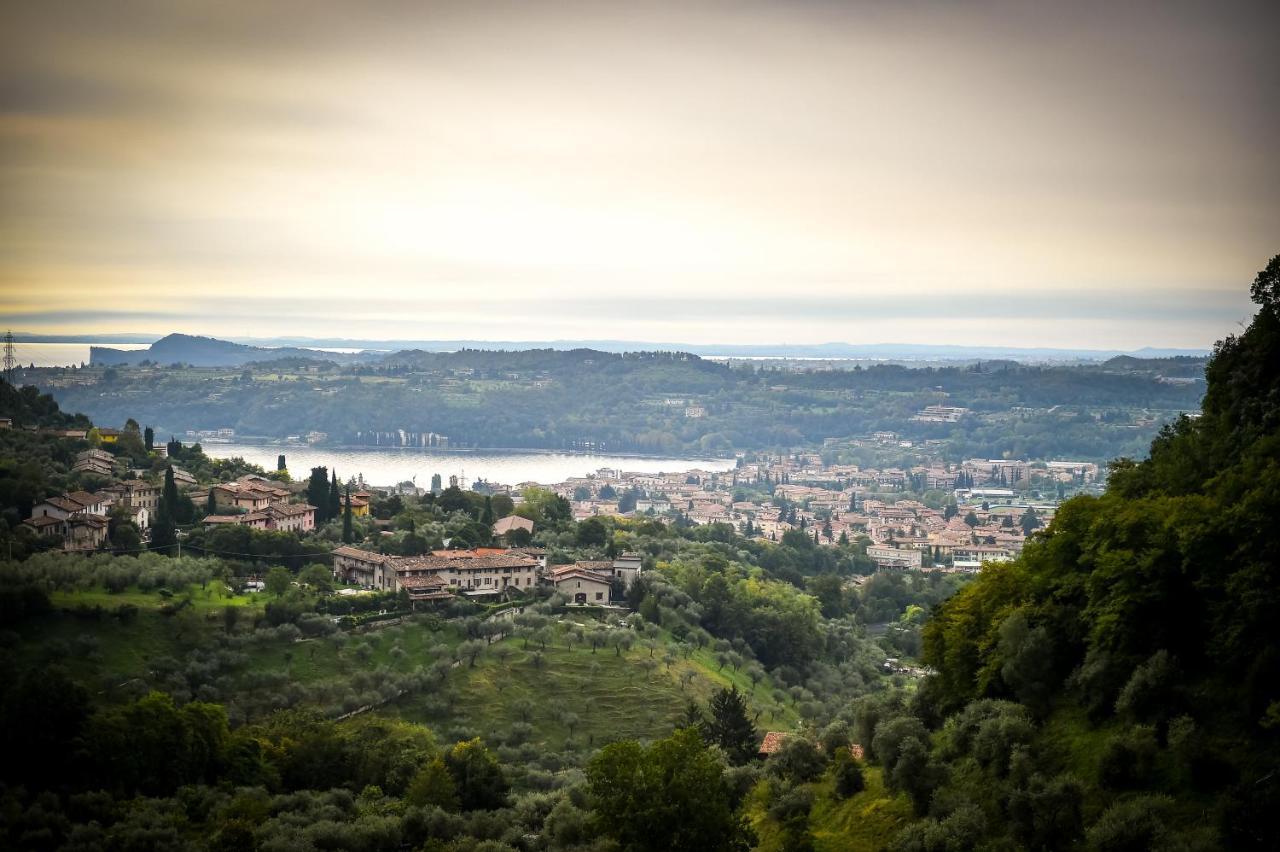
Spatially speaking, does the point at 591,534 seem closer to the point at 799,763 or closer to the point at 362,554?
the point at 362,554

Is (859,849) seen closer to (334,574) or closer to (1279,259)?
(1279,259)

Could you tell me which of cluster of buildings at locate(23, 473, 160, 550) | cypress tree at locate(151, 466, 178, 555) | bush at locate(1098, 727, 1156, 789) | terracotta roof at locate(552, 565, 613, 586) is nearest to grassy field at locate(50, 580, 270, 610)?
cypress tree at locate(151, 466, 178, 555)

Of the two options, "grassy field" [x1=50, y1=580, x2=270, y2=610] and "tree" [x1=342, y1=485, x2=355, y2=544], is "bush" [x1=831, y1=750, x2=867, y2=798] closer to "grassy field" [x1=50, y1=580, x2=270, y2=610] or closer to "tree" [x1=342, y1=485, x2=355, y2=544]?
"grassy field" [x1=50, y1=580, x2=270, y2=610]

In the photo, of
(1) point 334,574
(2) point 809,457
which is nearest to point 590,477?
(2) point 809,457

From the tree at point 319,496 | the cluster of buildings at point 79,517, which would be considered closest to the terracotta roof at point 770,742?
the cluster of buildings at point 79,517

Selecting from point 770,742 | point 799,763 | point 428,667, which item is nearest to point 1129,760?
point 799,763

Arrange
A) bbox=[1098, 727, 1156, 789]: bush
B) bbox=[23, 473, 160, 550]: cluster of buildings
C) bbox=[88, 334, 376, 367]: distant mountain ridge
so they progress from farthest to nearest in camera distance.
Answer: bbox=[88, 334, 376, 367]: distant mountain ridge → bbox=[23, 473, 160, 550]: cluster of buildings → bbox=[1098, 727, 1156, 789]: bush
